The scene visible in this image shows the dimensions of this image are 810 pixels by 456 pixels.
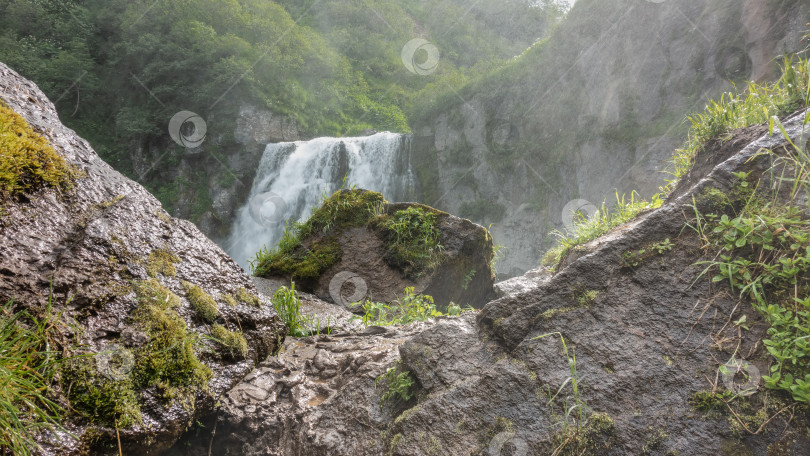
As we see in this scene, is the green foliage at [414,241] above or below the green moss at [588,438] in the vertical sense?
above

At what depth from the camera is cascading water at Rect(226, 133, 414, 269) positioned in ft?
47.6

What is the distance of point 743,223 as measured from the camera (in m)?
1.79

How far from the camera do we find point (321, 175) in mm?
14945

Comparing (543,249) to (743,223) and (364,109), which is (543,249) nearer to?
(743,223)

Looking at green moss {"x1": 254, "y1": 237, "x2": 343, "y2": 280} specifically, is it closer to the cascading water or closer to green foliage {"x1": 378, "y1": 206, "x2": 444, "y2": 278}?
green foliage {"x1": 378, "y1": 206, "x2": 444, "y2": 278}

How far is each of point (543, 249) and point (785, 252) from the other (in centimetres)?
1083

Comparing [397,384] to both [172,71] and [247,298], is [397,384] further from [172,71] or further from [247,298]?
[172,71]

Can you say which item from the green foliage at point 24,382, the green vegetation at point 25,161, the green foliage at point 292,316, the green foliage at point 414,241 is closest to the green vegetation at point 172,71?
the green foliage at point 414,241

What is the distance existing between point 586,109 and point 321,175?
29.9ft

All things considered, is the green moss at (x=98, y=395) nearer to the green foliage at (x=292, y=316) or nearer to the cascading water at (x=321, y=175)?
the green foliage at (x=292, y=316)

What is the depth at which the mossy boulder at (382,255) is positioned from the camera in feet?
19.2

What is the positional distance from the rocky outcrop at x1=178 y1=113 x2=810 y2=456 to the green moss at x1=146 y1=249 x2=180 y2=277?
0.85 metres

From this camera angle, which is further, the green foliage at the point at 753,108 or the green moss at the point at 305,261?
the green moss at the point at 305,261

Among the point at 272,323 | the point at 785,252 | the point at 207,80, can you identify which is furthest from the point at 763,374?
the point at 207,80
